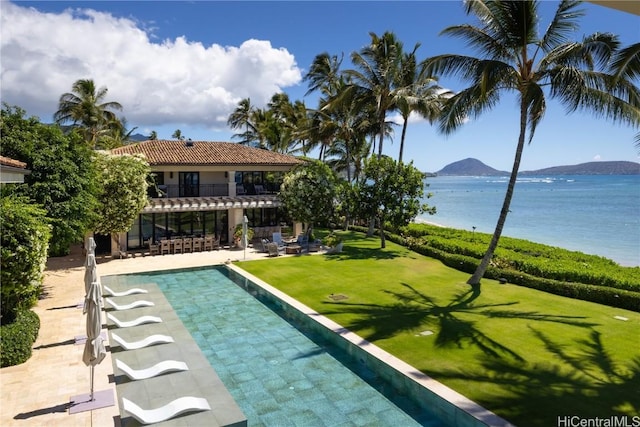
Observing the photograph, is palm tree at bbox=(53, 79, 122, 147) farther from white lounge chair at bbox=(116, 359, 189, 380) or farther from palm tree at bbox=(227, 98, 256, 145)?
white lounge chair at bbox=(116, 359, 189, 380)

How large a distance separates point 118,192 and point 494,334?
20.1m

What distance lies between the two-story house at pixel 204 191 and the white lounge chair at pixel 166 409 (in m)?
Result: 19.2

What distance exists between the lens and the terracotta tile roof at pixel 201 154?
28203mm

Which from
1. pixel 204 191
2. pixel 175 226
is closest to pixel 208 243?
pixel 175 226

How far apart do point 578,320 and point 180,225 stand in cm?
2395

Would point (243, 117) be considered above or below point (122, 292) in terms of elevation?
above

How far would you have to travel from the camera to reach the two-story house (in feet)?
89.9

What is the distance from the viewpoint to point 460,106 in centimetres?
1712

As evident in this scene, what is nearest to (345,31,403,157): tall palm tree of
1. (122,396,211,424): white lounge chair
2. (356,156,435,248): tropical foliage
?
(356,156,435,248): tropical foliage

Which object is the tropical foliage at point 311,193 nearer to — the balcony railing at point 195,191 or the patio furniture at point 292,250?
the patio furniture at point 292,250

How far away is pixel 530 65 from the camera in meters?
16.1

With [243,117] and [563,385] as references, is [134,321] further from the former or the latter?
[243,117]

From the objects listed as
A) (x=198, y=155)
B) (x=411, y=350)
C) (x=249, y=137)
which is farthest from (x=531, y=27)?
(x=249, y=137)

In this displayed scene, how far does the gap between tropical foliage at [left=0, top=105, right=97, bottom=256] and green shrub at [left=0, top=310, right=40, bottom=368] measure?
609cm
